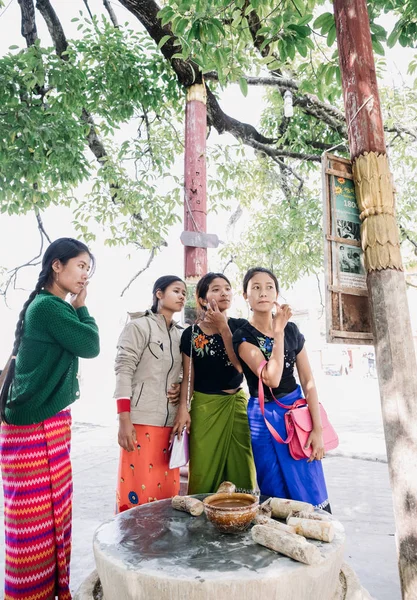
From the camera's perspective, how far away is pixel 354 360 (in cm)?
2672

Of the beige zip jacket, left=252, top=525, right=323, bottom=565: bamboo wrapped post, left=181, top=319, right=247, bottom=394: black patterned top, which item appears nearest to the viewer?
left=252, top=525, right=323, bottom=565: bamboo wrapped post

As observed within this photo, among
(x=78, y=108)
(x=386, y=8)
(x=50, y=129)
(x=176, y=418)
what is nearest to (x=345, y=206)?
(x=386, y=8)

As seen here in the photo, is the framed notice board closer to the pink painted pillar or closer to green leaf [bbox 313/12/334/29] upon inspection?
green leaf [bbox 313/12/334/29]

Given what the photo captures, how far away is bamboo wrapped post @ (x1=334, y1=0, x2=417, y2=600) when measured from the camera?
6.32 feet

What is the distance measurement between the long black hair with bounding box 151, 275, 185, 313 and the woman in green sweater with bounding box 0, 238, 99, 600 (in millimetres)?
737

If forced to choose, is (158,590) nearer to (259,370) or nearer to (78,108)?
(259,370)

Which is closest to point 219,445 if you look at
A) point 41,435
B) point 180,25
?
point 41,435

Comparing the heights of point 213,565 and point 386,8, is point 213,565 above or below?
below

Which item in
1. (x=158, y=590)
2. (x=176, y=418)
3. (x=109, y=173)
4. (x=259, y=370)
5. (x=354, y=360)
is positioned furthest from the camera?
(x=354, y=360)

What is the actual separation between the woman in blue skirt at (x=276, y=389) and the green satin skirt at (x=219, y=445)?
0.25 meters

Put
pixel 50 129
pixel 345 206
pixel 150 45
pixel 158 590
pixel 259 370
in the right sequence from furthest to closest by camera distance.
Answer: pixel 150 45 → pixel 50 129 → pixel 345 206 → pixel 259 370 → pixel 158 590

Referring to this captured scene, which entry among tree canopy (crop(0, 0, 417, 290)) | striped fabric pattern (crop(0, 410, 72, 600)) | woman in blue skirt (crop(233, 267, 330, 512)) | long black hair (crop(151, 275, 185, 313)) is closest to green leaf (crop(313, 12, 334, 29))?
tree canopy (crop(0, 0, 417, 290))

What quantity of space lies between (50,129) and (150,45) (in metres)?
1.61

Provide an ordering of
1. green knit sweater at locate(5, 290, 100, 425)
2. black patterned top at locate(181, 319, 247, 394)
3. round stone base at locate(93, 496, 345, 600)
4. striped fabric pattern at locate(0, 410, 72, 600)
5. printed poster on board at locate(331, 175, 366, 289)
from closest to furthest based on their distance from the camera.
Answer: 1. round stone base at locate(93, 496, 345, 600)
2. striped fabric pattern at locate(0, 410, 72, 600)
3. green knit sweater at locate(5, 290, 100, 425)
4. printed poster on board at locate(331, 175, 366, 289)
5. black patterned top at locate(181, 319, 247, 394)
